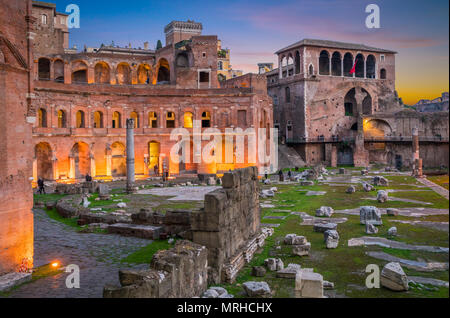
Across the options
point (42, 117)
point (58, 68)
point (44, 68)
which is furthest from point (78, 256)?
point (44, 68)

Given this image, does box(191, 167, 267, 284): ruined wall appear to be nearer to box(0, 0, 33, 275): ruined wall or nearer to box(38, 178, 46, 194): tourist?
box(0, 0, 33, 275): ruined wall

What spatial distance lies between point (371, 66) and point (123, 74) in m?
32.7

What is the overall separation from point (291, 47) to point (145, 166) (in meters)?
24.6

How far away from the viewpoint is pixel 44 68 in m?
41.8

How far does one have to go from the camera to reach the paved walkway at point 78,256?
892 cm

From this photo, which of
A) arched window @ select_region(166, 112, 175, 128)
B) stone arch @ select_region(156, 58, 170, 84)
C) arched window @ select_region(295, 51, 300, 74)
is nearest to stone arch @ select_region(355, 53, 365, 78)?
arched window @ select_region(295, 51, 300, 74)

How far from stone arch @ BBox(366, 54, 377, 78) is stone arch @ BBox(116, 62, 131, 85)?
104ft

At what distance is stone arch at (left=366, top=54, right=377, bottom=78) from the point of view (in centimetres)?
5281

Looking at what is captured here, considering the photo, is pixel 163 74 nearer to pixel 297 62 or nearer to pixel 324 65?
pixel 297 62

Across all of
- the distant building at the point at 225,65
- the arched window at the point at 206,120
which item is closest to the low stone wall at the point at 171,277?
the arched window at the point at 206,120

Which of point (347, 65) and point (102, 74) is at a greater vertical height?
point (347, 65)
